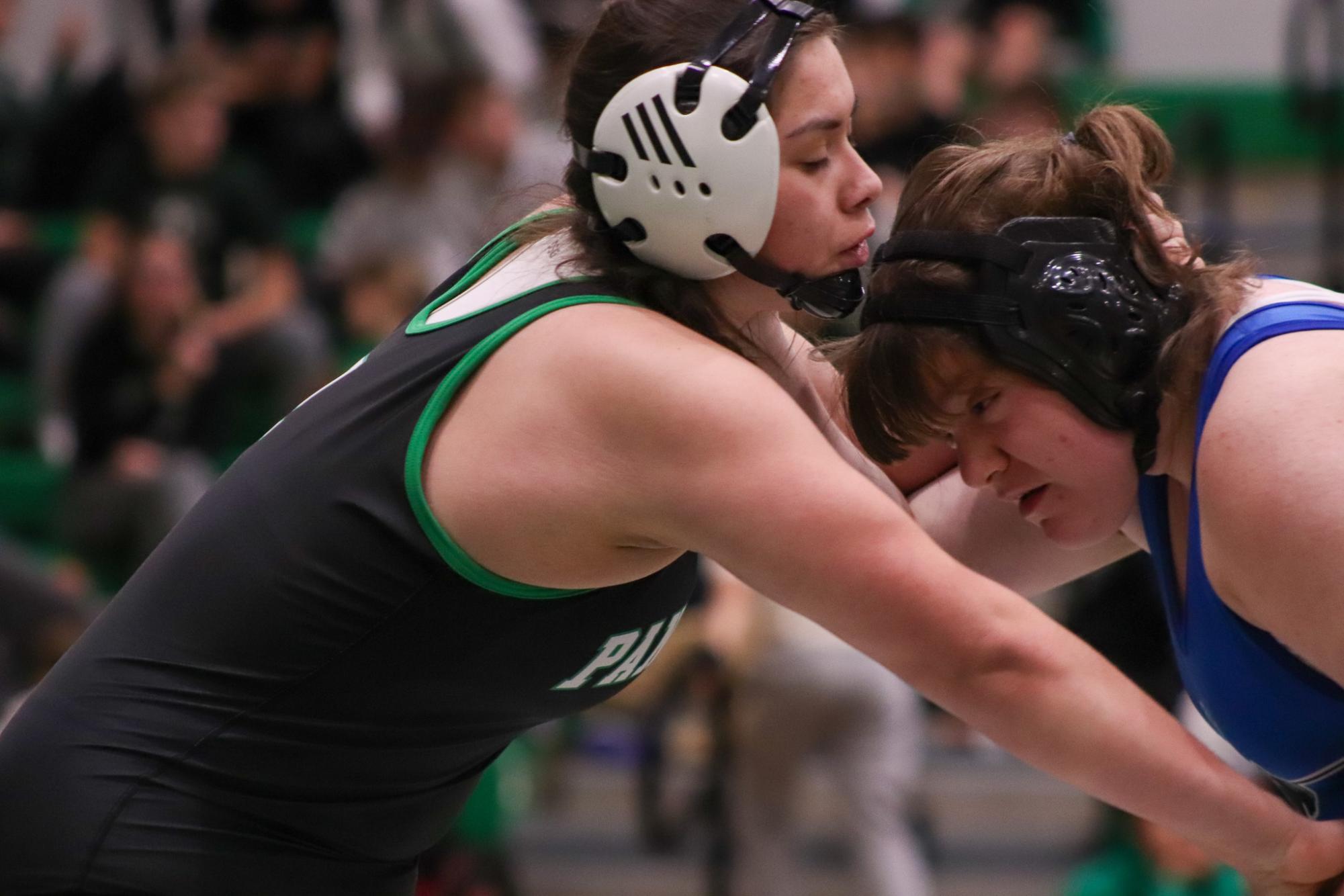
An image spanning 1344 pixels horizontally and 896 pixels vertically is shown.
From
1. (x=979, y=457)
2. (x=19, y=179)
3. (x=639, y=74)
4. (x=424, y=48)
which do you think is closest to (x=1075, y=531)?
(x=979, y=457)

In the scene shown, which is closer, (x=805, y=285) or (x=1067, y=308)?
(x=1067, y=308)

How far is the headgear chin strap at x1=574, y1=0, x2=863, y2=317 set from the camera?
1.85 meters

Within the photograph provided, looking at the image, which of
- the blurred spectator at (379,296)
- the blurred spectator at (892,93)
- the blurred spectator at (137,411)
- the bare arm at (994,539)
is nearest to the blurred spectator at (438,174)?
the blurred spectator at (379,296)

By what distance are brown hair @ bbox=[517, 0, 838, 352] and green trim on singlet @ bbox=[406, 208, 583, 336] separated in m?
0.07

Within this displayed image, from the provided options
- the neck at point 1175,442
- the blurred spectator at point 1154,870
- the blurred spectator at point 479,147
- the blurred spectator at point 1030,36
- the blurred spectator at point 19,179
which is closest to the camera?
the neck at point 1175,442

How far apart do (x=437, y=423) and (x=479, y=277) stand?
0.23 metres

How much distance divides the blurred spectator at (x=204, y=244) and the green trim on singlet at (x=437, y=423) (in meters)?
4.30

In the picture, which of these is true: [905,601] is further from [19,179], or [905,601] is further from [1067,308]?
[19,179]

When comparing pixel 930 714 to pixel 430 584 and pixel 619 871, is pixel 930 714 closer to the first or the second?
pixel 619 871

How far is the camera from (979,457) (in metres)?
2.05

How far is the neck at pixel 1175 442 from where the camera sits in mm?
1954

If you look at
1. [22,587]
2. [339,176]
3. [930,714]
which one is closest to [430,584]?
[22,587]

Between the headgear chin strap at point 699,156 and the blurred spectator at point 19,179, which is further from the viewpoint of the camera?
the blurred spectator at point 19,179

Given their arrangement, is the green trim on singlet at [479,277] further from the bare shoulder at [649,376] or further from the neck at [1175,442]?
the neck at [1175,442]
